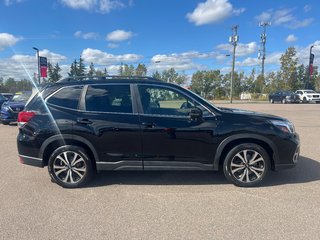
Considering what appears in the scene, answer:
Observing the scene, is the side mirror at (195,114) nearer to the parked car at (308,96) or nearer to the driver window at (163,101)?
the driver window at (163,101)

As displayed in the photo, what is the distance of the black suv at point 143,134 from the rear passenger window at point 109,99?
17mm

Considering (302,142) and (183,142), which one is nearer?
(183,142)

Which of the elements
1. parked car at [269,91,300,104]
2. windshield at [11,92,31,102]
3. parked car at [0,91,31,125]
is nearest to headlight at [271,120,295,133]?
parked car at [0,91,31,125]

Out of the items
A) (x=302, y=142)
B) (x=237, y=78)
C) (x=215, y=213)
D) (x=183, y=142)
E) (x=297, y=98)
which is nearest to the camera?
(x=215, y=213)

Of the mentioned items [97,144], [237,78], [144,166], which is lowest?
[144,166]

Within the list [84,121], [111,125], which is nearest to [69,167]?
[84,121]

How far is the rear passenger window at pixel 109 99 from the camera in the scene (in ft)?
15.2

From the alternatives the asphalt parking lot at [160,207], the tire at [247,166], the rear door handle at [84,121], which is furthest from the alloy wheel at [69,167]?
the tire at [247,166]

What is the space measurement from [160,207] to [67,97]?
2.45m

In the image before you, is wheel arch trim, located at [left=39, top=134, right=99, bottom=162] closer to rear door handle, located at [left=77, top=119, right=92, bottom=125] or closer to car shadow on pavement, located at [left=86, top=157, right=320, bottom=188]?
rear door handle, located at [left=77, top=119, right=92, bottom=125]

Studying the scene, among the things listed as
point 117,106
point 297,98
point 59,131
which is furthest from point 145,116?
point 297,98

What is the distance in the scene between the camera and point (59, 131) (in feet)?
15.2

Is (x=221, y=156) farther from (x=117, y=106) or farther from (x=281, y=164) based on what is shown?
(x=117, y=106)

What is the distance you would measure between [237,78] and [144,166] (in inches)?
3211
